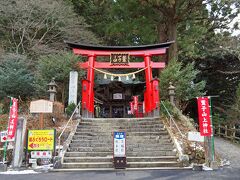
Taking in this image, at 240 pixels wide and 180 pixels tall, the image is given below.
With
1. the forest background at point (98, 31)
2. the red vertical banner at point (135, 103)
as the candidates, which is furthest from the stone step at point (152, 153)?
the red vertical banner at point (135, 103)

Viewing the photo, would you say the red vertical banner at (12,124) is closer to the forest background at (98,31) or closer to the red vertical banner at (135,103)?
the forest background at (98,31)

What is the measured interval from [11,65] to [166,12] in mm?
10233

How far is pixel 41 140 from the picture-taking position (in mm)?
9266

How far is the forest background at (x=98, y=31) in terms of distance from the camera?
52.5 feet

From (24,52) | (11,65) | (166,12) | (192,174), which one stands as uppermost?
(166,12)

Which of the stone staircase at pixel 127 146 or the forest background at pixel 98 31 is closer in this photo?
the stone staircase at pixel 127 146

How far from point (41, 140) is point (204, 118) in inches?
219

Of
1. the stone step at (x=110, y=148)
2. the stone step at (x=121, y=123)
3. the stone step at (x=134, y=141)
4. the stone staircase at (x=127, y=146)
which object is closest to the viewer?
the stone staircase at (x=127, y=146)

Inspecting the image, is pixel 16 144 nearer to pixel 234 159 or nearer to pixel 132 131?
pixel 132 131

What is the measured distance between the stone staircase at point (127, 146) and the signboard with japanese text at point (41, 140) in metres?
0.74

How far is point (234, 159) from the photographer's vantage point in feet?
34.8

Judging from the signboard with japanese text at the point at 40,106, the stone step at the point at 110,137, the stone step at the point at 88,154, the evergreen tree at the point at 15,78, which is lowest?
the stone step at the point at 88,154

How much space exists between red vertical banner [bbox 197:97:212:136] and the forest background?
281 inches

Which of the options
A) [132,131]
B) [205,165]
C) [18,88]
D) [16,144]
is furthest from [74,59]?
[205,165]
